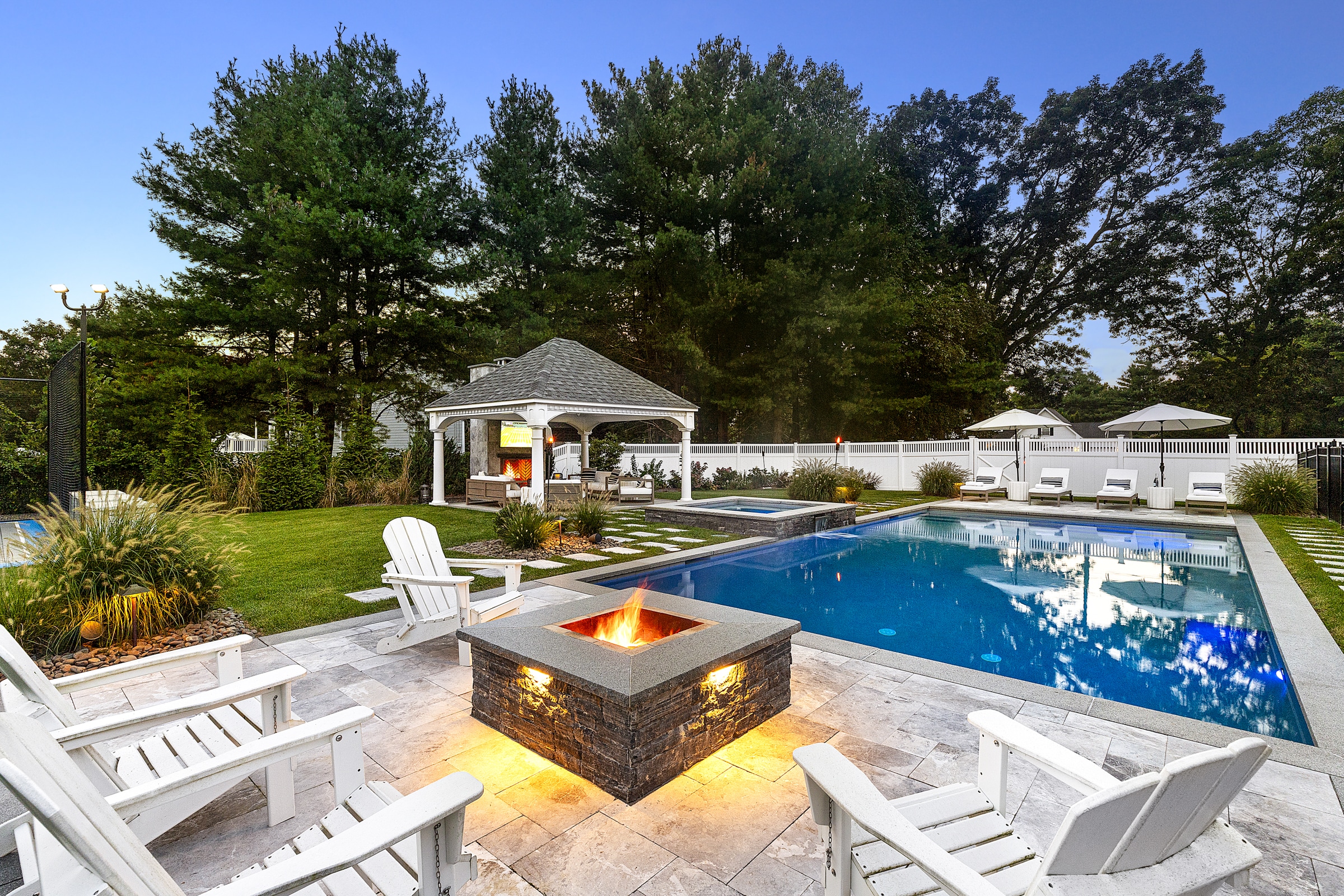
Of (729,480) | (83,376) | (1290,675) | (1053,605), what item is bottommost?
(1053,605)

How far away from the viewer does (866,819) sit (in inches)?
56.1

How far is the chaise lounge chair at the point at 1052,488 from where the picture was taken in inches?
Answer: 565

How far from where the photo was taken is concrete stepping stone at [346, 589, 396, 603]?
5.57 metres

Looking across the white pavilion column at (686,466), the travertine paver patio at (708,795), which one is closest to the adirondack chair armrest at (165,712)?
the travertine paver patio at (708,795)

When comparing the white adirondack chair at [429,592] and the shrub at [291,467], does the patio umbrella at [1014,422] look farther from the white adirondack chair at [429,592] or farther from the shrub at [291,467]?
the shrub at [291,467]

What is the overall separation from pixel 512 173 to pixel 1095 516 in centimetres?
1967

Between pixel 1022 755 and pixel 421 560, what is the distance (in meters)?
4.18

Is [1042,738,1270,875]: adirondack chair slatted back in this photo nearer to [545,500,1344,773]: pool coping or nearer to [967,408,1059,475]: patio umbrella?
[545,500,1344,773]: pool coping

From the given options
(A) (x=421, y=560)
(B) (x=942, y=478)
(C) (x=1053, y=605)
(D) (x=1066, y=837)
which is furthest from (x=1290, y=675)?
(B) (x=942, y=478)

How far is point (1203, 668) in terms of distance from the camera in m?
4.46

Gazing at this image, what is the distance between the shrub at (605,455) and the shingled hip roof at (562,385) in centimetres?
432

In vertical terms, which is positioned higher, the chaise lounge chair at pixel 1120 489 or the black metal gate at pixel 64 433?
the black metal gate at pixel 64 433

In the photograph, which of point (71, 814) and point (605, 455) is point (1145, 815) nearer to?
point (71, 814)

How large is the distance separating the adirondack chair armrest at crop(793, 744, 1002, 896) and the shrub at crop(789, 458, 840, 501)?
12121 millimetres
